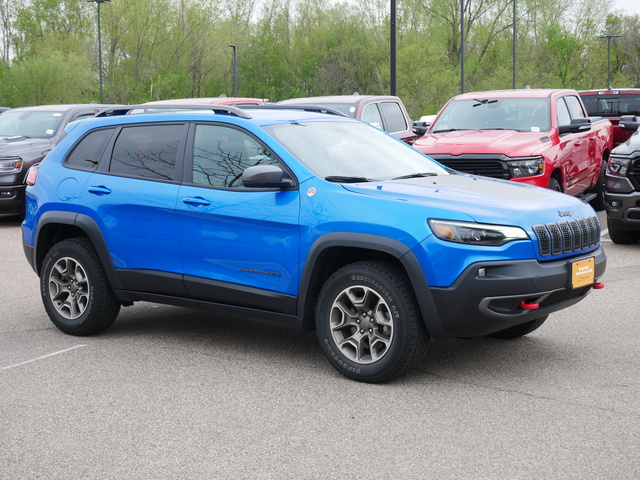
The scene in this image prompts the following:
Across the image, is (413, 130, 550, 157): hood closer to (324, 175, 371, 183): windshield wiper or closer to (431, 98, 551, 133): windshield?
(431, 98, 551, 133): windshield

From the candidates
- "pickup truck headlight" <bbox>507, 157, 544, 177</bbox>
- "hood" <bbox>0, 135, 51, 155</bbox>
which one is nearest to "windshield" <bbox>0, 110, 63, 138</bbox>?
"hood" <bbox>0, 135, 51, 155</bbox>

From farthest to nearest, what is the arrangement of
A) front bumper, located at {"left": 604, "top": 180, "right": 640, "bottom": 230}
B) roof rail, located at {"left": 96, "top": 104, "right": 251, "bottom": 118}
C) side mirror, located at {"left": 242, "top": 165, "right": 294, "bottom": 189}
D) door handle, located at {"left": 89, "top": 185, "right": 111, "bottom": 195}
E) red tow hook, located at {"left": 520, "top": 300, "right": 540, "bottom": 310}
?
front bumper, located at {"left": 604, "top": 180, "right": 640, "bottom": 230}, door handle, located at {"left": 89, "top": 185, "right": 111, "bottom": 195}, roof rail, located at {"left": 96, "top": 104, "right": 251, "bottom": 118}, side mirror, located at {"left": 242, "top": 165, "right": 294, "bottom": 189}, red tow hook, located at {"left": 520, "top": 300, "right": 540, "bottom": 310}

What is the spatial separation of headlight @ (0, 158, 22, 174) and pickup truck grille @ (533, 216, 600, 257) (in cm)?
1063

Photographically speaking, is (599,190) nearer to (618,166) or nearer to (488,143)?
(618,166)

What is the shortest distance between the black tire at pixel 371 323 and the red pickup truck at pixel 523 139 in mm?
6302

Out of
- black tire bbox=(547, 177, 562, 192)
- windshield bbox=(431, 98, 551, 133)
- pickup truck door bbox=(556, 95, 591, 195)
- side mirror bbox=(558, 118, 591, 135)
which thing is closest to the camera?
black tire bbox=(547, 177, 562, 192)

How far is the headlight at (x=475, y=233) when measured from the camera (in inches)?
202

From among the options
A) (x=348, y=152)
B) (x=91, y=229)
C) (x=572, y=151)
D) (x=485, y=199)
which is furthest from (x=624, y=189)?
(x=91, y=229)

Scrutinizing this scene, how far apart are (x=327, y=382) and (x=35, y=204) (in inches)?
116

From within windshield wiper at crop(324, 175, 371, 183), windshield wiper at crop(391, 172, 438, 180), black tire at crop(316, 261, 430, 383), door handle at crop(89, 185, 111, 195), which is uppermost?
windshield wiper at crop(324, 175, 371, 183)

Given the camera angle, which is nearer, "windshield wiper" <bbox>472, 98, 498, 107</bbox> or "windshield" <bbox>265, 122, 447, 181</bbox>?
"windshield" <bbox>265, 122, 447, 181</bbox>

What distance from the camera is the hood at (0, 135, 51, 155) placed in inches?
572

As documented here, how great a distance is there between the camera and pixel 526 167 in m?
11.4

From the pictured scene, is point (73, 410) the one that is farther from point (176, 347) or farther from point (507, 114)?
point (507, 114)
